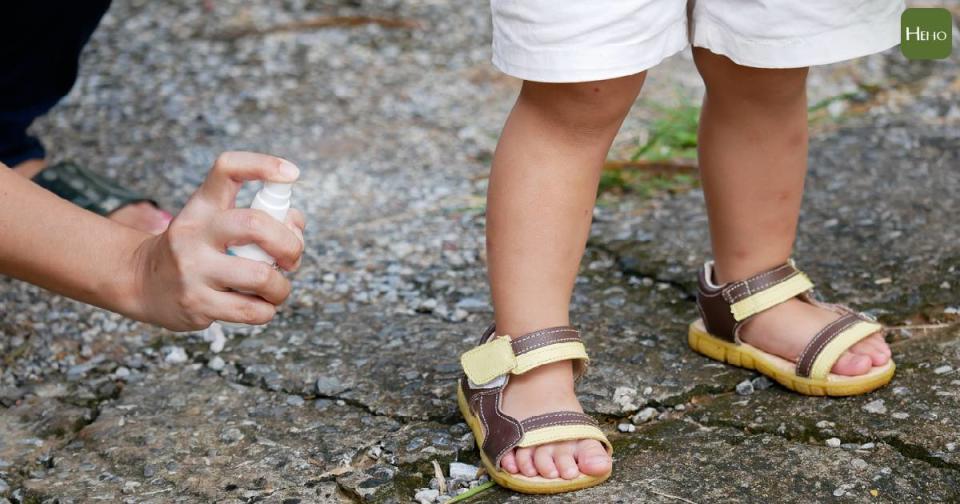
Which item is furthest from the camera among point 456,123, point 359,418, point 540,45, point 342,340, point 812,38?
point 456,123

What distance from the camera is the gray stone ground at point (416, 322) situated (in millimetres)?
1331

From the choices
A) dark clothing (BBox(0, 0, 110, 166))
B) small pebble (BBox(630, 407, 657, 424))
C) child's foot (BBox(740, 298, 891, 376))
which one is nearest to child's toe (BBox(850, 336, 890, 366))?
child's foot (BBox(740, 298, 891, 376))

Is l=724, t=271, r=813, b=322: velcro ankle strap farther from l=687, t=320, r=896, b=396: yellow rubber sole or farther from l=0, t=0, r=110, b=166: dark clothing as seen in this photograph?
l=0, t=0, r=110, b=166: dark clothing

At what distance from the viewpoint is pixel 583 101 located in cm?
126

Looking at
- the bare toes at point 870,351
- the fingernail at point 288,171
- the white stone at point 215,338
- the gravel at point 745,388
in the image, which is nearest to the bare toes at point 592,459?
the gravel at point 745,388

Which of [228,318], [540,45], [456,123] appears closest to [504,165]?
[540,45]

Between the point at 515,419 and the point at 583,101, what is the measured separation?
1.28ft

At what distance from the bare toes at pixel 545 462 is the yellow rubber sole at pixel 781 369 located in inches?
15.3

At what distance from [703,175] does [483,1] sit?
1.99m

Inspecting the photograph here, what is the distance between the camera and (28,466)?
1.41m

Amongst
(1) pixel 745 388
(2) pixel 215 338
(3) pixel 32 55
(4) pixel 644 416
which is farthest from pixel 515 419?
(3) pixel 32 55

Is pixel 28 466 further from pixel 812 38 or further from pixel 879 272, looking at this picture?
pixel 879 272

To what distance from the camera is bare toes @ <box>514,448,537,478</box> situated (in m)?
1.28

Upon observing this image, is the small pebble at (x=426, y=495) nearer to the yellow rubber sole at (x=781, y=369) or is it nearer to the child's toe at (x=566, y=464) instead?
the child's toe at (x=566, y=464)
